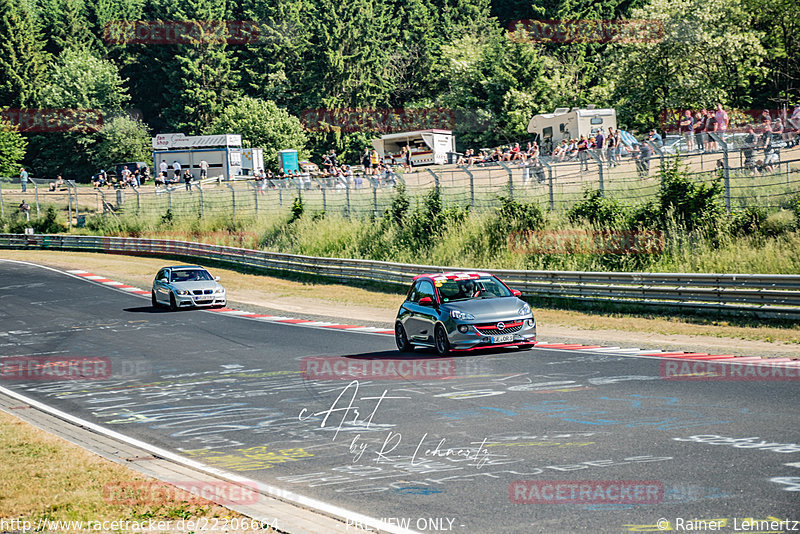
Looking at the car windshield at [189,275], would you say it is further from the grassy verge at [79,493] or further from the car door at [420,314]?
the grassy verge at [79,493]

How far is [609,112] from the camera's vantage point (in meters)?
51.6

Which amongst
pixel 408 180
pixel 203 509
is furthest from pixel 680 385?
pixel 408 180

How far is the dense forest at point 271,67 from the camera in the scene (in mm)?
81062

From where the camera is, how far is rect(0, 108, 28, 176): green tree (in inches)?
3580

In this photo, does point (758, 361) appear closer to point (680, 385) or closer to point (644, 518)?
point (680, 385)

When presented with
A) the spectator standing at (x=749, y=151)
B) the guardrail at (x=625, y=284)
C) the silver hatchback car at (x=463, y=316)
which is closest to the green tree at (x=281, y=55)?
the guardrail at (x=625, y=284)

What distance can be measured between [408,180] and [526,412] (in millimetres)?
28023

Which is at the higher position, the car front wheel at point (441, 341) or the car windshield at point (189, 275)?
the car windshield at point (189, 275)

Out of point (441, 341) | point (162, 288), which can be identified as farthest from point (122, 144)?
point (441, 341)

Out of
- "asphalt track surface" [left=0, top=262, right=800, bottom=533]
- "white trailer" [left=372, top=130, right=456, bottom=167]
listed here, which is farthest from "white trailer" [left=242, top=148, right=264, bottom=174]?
"asphalt track surface" [left=0, top=262, right=800, bottom=533]
